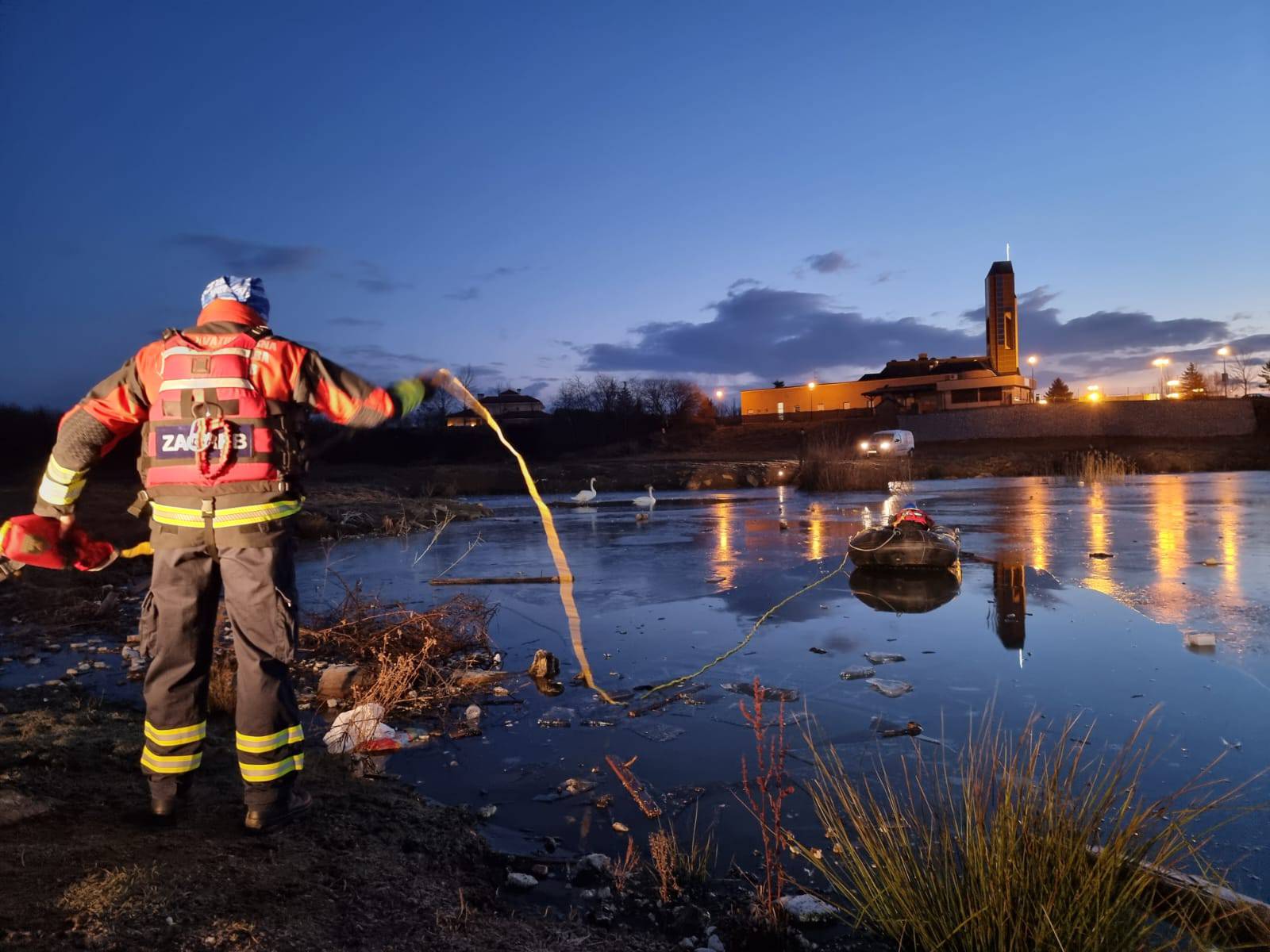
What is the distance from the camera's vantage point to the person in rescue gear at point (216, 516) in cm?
323

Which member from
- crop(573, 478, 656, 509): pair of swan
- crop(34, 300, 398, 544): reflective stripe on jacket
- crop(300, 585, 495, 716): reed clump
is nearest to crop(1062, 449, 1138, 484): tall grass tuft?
crop(573, 478, 656, 509): pair of swan

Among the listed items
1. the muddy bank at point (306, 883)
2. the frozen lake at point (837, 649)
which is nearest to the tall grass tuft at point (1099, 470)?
the frozen lake at point (837, 649)

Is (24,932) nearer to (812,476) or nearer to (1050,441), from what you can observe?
(812,476)

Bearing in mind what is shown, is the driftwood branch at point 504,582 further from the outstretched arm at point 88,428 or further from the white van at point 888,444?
the white van at point 888,444

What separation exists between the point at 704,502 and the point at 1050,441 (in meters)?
33.7

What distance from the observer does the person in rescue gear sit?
3229mm

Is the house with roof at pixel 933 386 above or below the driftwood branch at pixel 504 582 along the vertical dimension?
above

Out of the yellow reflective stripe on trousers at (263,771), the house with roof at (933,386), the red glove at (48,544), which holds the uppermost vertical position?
the house with roof at (933,386)

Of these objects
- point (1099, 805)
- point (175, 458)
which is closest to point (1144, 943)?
point (1099, 805)

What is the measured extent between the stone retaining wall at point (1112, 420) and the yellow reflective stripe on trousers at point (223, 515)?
2199 inches

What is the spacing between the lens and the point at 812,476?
94.9ft

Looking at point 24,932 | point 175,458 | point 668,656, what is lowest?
point 668,656

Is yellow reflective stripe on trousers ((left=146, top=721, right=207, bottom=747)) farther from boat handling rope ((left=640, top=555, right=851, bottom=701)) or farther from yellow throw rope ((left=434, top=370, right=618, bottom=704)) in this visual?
boat handling rope ((left=640, top=555, right=851, bottom=701))

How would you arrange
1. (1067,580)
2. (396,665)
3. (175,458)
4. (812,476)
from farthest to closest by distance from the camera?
(812,476) → (1067,580) → (396,665) → (175,458)
